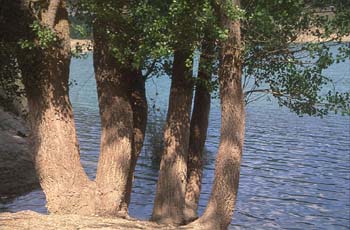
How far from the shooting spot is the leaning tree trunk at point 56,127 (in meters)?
9.36

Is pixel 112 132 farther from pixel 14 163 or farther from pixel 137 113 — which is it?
pixel 14 163

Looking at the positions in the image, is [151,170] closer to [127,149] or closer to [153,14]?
[127,149]

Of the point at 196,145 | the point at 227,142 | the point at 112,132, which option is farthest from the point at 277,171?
the point at 227,142

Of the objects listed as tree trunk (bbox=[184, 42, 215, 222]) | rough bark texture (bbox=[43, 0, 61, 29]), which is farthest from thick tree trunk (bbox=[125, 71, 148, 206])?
rough bark texture (bbox=[43, 0, 61, 29])

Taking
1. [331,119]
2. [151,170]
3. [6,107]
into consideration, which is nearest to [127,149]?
[6,107]

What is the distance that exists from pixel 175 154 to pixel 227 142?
52.5 inches

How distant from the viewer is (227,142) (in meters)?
9.18

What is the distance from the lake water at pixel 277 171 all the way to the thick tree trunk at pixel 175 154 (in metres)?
4.05

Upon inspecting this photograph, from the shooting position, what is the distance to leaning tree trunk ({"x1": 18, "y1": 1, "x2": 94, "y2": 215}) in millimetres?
9359

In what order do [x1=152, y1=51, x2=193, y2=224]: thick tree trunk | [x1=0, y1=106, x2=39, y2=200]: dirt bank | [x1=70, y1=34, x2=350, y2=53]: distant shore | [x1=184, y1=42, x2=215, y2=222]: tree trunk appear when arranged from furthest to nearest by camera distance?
[x1=0, y1=106, x2=39, y2=200]: dirt bank, [x1=184, y1=42, x2=215, y2=222]: tree trunk, [x1=152, y1=51, x2=193, y2=224]: thick tree trunk, [x1=70, y1=34, x2=350, y2=53]: distant shore

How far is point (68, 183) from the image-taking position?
9578mm

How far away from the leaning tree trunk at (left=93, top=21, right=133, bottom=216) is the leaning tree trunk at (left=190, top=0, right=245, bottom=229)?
1547 mm

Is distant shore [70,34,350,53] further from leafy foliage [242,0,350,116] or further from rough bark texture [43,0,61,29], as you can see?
rough bark texture [43,0,61,29]

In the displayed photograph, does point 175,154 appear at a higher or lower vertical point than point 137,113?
lower
